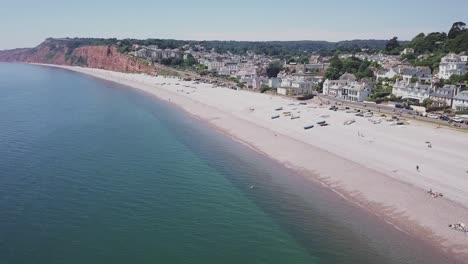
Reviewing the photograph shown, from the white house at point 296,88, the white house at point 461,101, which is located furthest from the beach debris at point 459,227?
the white house at point 296,88

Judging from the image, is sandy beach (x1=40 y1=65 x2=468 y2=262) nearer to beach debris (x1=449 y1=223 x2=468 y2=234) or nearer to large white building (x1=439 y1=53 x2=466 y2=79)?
beach debris (x1=449 y1=223 x2=468 y2=234)

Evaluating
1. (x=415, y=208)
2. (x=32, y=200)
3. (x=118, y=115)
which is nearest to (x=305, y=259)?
(x=415, y=208)

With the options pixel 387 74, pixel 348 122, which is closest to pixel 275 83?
pixel 387 74

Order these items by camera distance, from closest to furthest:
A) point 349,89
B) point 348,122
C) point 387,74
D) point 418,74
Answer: point 348,122, point 349,89, point 418,74, point 387,74

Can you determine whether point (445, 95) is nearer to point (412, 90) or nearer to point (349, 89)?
point (412, 90)

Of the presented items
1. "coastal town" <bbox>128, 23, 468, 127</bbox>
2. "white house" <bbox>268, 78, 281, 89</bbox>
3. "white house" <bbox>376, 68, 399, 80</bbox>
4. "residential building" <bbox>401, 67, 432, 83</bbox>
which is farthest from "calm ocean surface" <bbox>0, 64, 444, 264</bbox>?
"white house" <bbox>268, 78, 281, 89</bbox>
